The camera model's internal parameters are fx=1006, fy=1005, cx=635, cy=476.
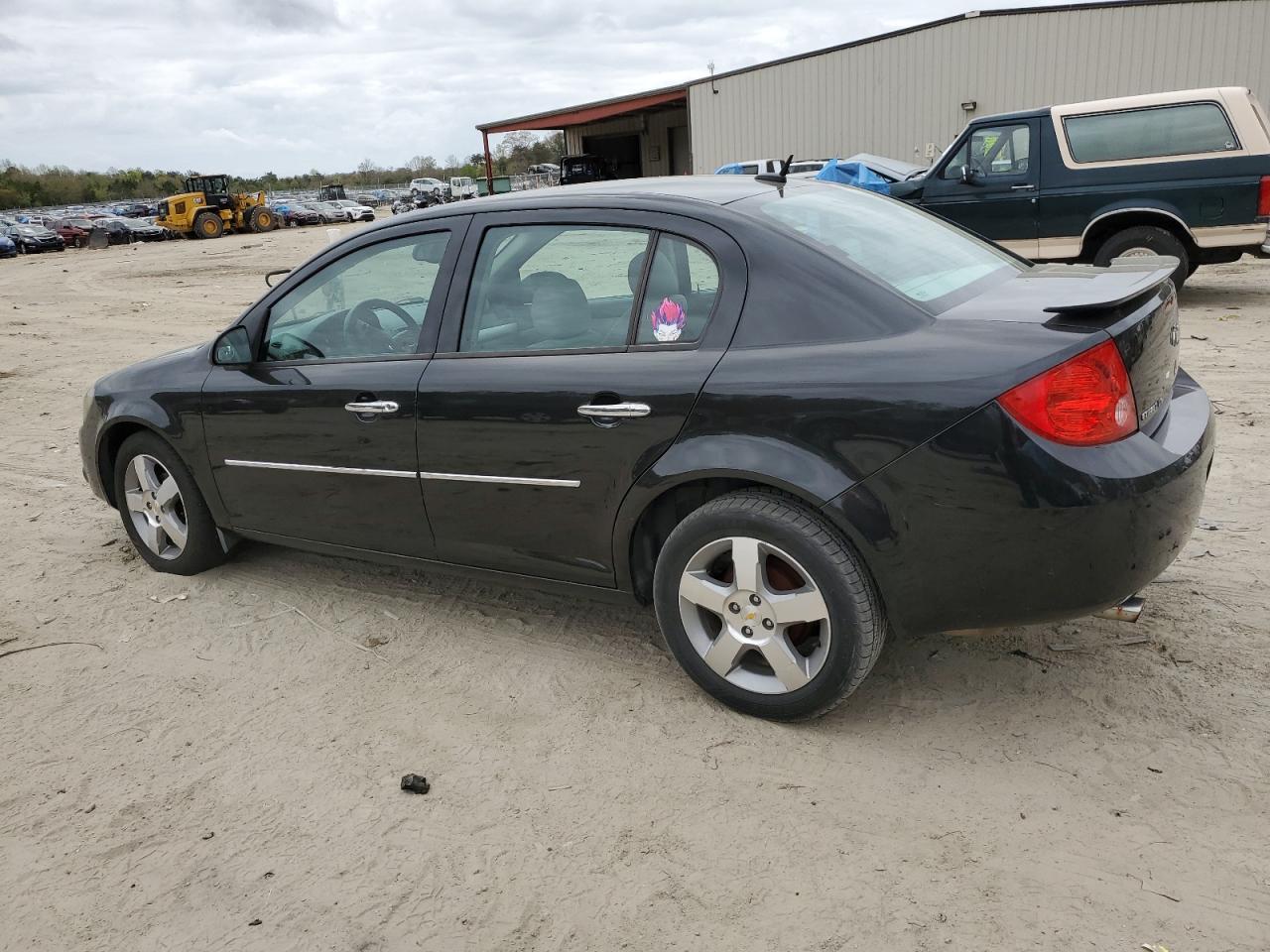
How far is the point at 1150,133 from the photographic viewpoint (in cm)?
951

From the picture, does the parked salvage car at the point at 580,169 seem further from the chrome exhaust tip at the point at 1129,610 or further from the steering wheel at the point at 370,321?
the chrome exhaust tip at the point at 1129,610

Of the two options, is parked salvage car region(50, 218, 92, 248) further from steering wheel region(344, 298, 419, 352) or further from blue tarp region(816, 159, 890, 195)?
steering wheel region(344, 298, 419, 352)

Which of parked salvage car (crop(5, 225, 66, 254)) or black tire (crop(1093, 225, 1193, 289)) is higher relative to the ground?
parked salvage car (crop(5, 225, 66, 254))

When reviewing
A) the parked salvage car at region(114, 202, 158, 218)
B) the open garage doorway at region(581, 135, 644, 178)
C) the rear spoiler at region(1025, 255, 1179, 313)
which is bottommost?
the rear spoiler at region(1025, 255, 1179, 313)

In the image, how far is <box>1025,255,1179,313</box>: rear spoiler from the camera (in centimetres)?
266

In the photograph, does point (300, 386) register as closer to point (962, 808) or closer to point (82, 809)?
point (82, 809)

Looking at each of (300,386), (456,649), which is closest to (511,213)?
(300,386)

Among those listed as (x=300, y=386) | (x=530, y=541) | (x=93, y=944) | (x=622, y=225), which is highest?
(x=622, y=225)

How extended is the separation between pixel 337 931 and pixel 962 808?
1612mm

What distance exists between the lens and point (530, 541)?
11.3ft

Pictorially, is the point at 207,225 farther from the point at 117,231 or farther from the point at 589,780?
the point at 589,780

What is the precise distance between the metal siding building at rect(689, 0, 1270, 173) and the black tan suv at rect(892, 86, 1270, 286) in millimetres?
11867

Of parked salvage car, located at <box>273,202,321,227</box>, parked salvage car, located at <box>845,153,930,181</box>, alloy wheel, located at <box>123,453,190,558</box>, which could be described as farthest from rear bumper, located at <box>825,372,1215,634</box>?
parked salvage car, located at <box>273,202,321,227</box>

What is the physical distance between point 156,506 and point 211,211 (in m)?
38.6
